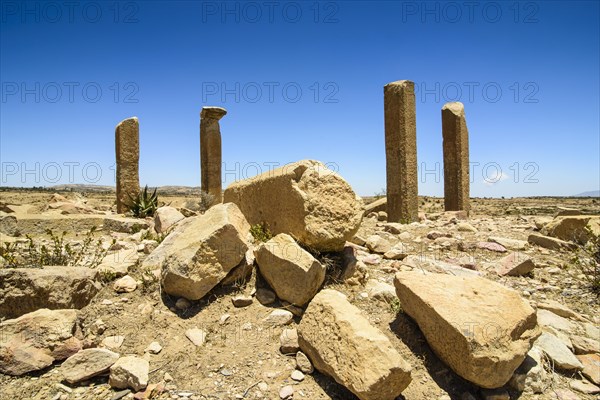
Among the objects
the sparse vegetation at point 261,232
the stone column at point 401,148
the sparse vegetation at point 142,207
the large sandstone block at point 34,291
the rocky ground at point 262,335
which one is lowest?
A: the rocky ground at point 262,335

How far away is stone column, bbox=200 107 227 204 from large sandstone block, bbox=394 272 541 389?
374 inches

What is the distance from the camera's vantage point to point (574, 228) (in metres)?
5.76

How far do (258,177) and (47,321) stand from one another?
242cm

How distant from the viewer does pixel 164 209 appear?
600cm

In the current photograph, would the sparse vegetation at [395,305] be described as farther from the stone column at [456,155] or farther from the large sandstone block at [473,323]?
the stone column at [456,155]

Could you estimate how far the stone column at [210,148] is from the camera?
1173 centimetres

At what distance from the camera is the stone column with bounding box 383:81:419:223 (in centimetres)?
815

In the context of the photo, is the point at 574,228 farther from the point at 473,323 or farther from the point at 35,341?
the point at 35,341

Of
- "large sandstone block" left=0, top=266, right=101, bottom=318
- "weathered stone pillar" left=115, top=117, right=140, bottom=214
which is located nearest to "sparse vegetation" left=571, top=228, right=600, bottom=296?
"large sandstone block" left=0, top=266, right=101, bottom=318

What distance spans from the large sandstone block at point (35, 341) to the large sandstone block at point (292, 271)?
162cm

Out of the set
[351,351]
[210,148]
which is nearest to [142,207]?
[210,148]

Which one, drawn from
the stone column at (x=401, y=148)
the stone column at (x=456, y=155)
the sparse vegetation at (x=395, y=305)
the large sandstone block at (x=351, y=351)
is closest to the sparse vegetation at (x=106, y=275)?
the large sandstone block at (x=351, y=351)

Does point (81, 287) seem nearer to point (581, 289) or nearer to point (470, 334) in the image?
point (470, 334)

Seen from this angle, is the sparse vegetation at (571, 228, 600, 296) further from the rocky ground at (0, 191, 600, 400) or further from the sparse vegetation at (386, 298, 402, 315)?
the sparse vegetation at (386, 298, 402, 315)
